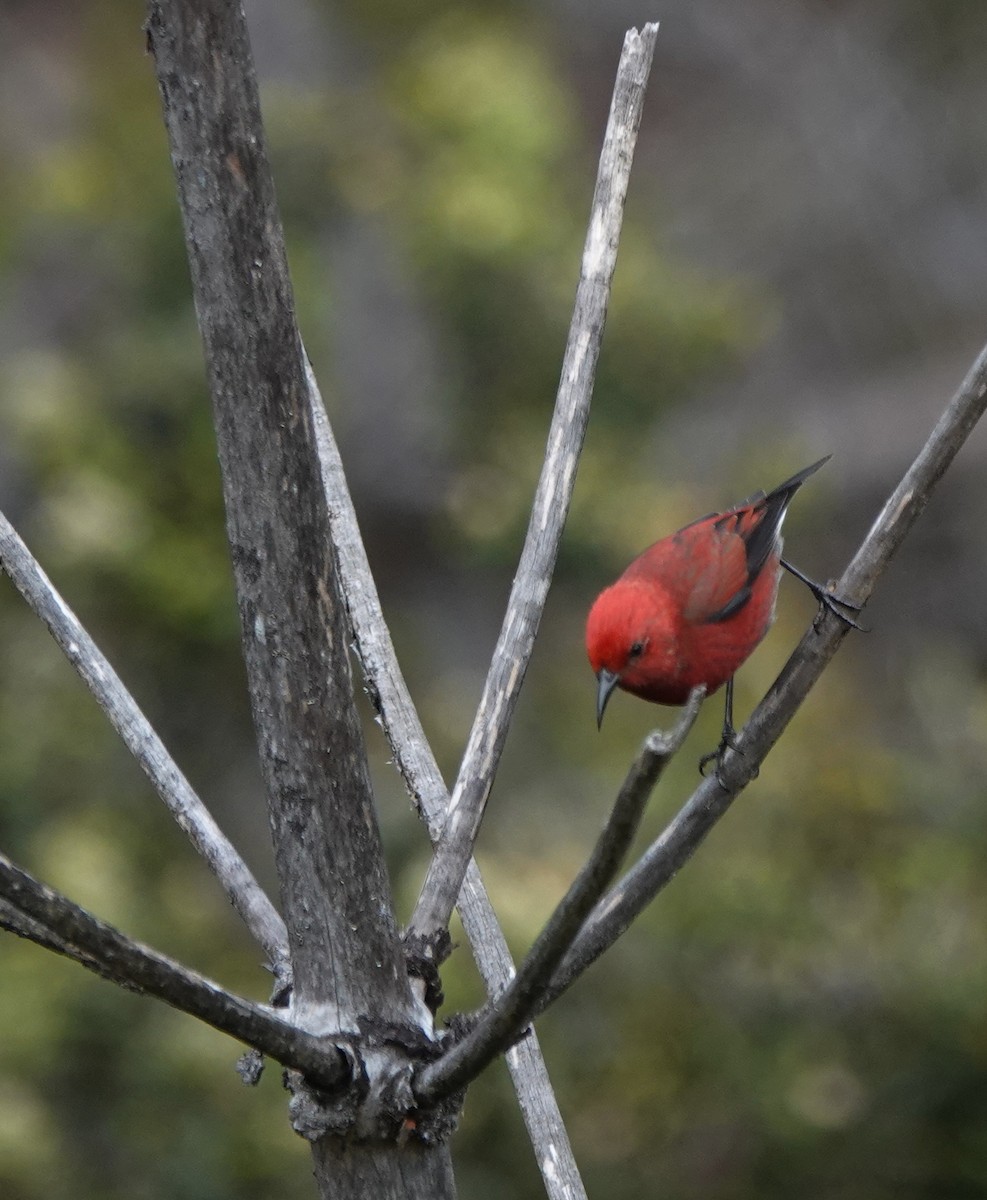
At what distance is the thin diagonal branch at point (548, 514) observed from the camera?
1289mm

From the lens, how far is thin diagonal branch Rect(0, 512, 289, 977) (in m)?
1.29

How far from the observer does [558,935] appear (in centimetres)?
99

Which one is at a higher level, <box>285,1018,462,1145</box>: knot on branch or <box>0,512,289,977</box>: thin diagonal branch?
<box>0,512,289,977</box>: thin diagonal branch

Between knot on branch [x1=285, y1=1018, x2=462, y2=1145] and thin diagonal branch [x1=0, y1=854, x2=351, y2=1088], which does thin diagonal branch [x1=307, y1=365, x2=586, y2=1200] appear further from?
thin diagonal branch [x1=0, y1=854, x2=351, y2=1088]

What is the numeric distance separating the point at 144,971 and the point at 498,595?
17.7 ft

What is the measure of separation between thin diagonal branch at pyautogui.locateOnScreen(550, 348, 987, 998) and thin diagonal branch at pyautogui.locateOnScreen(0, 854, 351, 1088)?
0.71 feet

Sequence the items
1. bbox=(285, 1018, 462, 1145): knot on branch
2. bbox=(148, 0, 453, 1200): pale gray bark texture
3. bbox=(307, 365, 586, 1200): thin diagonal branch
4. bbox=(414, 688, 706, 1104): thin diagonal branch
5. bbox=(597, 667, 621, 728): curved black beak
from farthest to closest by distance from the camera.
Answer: bbox=(597, 667, 621, 728): curved black beak < bbox=(307, 365, 586, 1200): thin diagonal branch < bbox=(285, 1018, 462, 1145): knot on branch < bbox=(148, 0, 453, 1200): pale gray bark texture < bbox=(414, 688, 706, 1104): thin diagonal branch

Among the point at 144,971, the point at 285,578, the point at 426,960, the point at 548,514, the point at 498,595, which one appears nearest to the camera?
the point at 144,971

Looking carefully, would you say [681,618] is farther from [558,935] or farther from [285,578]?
[558,935]

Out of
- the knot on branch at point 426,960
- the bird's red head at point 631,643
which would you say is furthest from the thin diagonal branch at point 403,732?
the bird's red head at point 631,643

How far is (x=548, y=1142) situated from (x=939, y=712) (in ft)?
9.27

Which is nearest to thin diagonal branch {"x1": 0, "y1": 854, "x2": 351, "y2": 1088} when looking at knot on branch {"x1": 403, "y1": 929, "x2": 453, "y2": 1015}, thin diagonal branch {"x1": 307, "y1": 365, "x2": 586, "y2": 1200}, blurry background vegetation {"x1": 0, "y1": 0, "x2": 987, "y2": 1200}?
knot on branch {"x1": 403, "y1": 929, "x2": 453, "y2": 1015}

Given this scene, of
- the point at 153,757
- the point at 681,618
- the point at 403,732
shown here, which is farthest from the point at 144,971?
the point at 681,618

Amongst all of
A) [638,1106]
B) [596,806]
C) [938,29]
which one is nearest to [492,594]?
[596,806]
